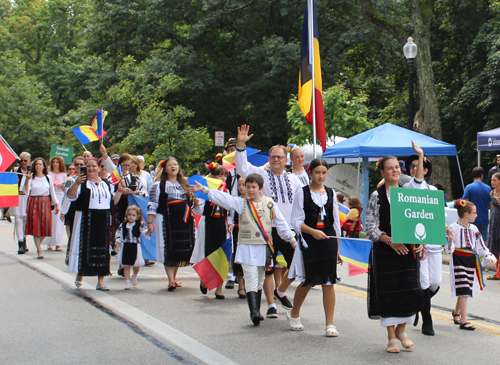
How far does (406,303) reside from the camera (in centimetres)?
538

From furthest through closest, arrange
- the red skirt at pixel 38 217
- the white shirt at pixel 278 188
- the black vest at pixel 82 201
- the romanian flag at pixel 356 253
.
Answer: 1. the red skirt at pixel 38 217
2. the black vest at pixel 82 201
3. the white shirt at pixel 278 188
4. the romanian flag at pixel 356 253

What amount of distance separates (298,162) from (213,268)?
179 centimetres

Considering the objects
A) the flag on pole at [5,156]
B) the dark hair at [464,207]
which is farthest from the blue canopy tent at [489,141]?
the flag on pole at [5,156]

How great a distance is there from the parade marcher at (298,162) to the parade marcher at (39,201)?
6.71 meters

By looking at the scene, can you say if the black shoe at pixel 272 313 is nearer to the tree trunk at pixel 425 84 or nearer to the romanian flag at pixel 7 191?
the romanian flag at pixel 7 191

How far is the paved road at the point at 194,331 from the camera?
5.25 metres

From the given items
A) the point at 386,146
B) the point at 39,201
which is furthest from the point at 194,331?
the point at 386,146

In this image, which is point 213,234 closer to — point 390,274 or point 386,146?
point 390,274

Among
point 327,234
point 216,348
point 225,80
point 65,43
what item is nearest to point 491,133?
point 327,234

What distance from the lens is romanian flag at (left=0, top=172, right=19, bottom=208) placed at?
27.0 feet

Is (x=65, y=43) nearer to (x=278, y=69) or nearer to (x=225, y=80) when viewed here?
(x=225, y=80)

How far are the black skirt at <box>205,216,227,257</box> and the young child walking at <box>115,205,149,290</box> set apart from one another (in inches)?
38.2

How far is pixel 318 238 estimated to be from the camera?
5.86m

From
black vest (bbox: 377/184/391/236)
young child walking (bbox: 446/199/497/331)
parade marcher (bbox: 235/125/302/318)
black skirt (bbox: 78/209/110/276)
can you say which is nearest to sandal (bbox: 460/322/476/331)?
young child walking (bbox: 446/199/497/331)
